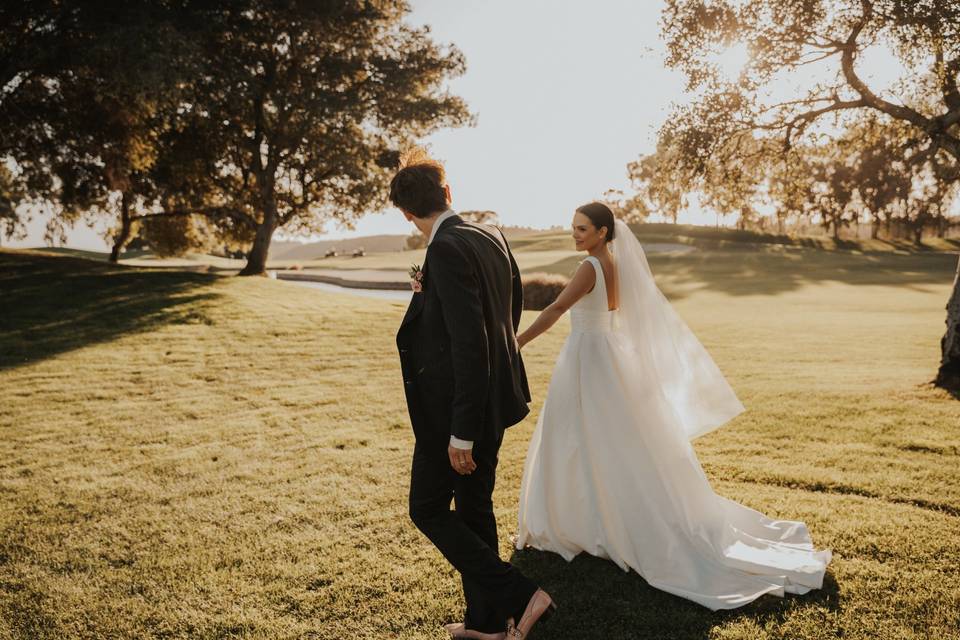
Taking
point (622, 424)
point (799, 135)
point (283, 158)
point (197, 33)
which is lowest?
point (622, 424)

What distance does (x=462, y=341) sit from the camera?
2.93 m

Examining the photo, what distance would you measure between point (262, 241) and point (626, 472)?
25495mm

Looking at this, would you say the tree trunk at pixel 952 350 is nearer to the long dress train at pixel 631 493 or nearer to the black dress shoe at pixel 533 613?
the long dress train at pixel 631 493

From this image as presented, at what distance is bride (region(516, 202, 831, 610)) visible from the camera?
4.20 metres

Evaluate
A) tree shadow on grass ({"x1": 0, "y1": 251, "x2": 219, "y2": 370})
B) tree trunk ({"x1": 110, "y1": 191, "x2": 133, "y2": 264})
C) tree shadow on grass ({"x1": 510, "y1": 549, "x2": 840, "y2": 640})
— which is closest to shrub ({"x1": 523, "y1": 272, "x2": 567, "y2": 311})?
tree shadow on grass ({"x1": 0, "y1": 251, "x2": 219, "y2": 370})

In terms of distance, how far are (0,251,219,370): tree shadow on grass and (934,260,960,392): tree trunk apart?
17395 millimetres

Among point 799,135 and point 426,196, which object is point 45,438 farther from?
point 799,135

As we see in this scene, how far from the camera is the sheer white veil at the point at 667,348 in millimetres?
4887

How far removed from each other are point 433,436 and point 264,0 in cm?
2266

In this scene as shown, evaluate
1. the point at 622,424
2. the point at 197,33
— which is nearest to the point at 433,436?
the point at 622,424

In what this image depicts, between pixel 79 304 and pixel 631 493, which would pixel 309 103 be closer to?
pixel 79 304

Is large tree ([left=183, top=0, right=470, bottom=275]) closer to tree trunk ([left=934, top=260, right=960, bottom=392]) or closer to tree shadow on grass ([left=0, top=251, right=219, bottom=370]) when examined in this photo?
tree shadow on grass ([left=0, top=251, right=219, bottom=370])

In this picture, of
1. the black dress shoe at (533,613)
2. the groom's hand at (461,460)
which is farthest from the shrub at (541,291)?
the groom's hand at (461,460)

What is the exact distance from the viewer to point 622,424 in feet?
14.5
